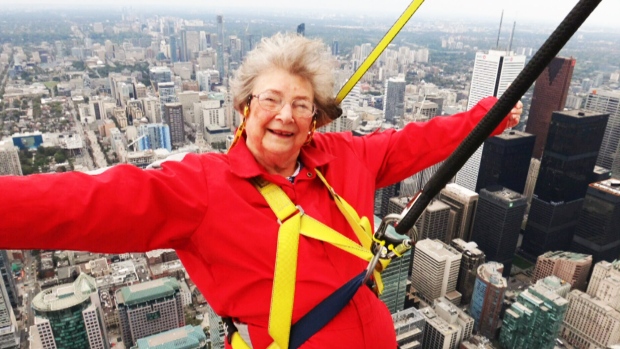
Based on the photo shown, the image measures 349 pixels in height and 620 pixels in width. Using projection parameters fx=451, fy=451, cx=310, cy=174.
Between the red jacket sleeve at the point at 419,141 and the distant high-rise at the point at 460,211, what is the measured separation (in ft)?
34.7

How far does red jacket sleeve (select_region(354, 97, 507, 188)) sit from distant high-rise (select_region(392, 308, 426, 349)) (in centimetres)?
694

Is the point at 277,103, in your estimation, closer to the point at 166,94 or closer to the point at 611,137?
the point at 611,137

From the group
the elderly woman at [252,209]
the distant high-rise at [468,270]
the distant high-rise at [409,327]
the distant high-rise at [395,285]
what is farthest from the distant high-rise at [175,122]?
the elderly woman at [252,209]

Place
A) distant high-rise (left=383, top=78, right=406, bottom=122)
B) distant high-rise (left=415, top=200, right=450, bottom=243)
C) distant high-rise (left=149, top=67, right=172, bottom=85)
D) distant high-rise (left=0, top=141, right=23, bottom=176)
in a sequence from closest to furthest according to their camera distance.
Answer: distant high-rise (left=415, top=200, right=450, bottom=243)
distant high-rise (left=0, top=141, right=23, bottom=176)
distant high-rise (left=383, top=78, right=406, bottom=122)
distant high-rise (left=149, top=67, right=172, bottom=85)

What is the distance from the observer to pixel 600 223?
433 inches

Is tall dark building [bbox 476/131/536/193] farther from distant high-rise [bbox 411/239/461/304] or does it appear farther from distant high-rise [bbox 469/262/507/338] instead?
distant high-rise [bbox 469/262/507/338]

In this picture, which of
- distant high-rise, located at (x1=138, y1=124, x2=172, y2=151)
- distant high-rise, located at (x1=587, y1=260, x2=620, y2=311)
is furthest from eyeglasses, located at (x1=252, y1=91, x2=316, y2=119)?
distant high-rise, located at (x1=138, y1=124, x2=172, y2=151)

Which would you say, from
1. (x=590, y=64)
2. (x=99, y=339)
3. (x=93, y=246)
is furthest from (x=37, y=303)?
(x=590, y=64)

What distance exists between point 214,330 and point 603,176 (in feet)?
39.0

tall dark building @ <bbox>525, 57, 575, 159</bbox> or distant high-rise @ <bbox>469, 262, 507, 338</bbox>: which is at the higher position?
tall dark building @ <bbox>525, 57, 575, 159</bbox>

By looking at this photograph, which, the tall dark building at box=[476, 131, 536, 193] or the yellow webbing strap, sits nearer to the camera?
the yellow webbing strap

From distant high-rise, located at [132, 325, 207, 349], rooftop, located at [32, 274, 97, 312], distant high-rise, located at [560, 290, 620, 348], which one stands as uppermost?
rooftop, located at [32, 274, 97, 312]

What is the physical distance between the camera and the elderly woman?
552 millimetres

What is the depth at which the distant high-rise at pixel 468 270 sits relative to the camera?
30.9 ft
